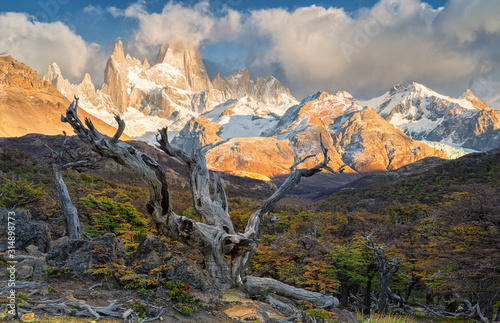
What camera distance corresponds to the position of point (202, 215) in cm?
1044

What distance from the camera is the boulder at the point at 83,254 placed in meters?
8.59

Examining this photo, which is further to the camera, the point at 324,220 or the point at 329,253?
the point at 324,220

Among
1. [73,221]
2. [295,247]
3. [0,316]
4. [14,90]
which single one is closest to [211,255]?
[0,316]

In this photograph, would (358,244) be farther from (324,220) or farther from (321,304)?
(324,220)

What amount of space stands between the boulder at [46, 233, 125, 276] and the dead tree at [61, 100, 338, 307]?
5.29 ft

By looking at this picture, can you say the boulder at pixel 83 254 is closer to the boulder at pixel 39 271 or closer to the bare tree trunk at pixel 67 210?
the boulder at pixel 39 271

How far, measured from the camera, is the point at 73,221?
1452 cm

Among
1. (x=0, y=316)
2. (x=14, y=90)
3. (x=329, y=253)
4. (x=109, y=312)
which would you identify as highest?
(x=14, y=90)

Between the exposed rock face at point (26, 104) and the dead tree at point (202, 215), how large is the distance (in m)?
156

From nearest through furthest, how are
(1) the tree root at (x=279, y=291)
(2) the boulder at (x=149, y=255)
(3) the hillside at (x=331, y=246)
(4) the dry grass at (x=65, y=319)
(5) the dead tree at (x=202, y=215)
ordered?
(4) the dry grass at (x=65, y=319) → (5) the dead tree at (x=202, y=215) → (2) the boulder at (x=149, y=255) → (1) the tree root at (x=279, y=291) → (3) the hillside at (x=331, y=246)

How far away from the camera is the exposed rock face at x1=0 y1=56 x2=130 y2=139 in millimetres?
143300

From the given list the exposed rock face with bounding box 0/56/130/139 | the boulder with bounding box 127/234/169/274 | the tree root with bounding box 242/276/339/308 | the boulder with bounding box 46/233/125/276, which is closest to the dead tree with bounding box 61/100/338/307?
the tree root with bounding box 242/276/339/308

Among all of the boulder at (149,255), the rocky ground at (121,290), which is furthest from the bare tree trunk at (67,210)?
the boulder at (149,255)

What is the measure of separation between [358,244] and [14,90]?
210 metres
